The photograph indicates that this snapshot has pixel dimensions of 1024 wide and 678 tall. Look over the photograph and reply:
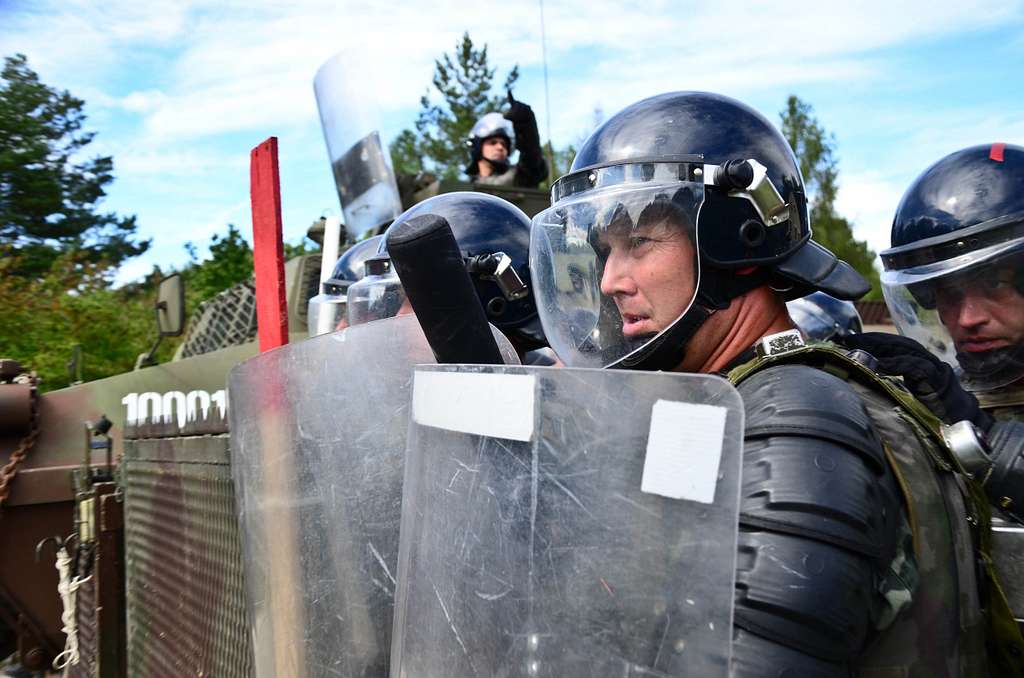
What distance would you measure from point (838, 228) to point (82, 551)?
3707 centimetres

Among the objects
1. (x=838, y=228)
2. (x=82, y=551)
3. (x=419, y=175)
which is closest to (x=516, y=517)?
(x=82, y=551)

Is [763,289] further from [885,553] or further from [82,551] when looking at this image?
[82,551]

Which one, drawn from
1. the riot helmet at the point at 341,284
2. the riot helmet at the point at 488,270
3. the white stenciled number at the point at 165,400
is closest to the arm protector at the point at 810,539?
the riot helmet at the point at 488,270

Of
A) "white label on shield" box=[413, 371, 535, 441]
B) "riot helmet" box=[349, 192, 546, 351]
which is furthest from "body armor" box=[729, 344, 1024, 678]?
"riot helmet" box=[349, 192, 546, 351]

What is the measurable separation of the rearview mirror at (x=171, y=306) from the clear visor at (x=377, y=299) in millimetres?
2478

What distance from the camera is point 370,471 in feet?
5.51

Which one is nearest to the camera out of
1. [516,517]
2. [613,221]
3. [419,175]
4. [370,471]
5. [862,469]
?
[516,517]

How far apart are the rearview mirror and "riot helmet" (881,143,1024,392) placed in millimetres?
3914

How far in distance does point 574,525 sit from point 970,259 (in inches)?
95.4

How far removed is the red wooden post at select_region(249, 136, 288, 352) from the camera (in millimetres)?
2166

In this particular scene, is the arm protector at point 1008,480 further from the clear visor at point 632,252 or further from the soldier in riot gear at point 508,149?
the soldier in riot gear at point 508,149

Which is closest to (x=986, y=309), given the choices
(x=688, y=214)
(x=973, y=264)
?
(x=973, y=264)

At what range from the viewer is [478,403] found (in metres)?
1.25

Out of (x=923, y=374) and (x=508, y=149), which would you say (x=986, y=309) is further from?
(x=508, y=149)
